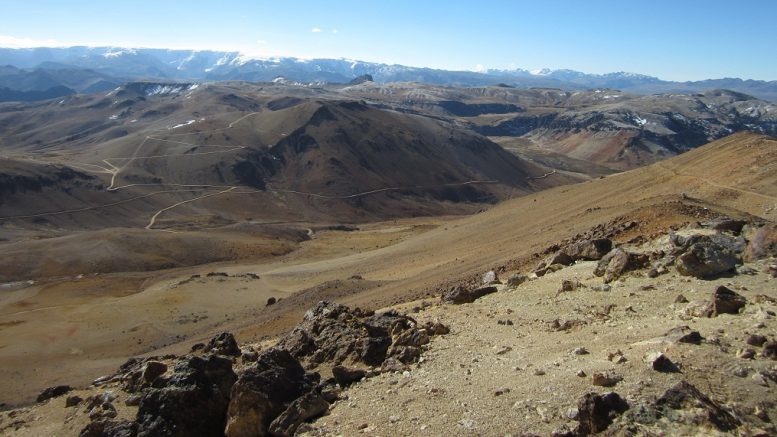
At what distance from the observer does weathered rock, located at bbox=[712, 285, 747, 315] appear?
12234mm

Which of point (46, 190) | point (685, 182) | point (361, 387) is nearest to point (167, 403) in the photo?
point (361, 387)

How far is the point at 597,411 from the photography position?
28.8ft

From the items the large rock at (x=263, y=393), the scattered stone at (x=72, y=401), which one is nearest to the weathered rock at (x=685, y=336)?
the large rock at (x=263, y=393)

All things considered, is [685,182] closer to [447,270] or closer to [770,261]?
[447,270]

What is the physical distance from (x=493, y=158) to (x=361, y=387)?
126 meters

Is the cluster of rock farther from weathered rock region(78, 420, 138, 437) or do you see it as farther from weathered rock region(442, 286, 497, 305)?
weathered rock region(442, 286, 497, 305)

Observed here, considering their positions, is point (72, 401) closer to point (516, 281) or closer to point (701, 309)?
point (516, 281)

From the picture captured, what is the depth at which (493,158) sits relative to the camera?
134250 millimetres

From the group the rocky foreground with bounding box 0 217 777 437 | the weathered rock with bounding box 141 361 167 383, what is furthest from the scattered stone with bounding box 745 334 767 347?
the weathered rock with bounding box 141 361 167 383

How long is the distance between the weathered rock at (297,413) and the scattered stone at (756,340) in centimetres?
752

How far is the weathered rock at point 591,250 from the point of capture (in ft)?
64.3

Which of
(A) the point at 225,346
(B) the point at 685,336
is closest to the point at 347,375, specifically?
(A) the point at 225,346

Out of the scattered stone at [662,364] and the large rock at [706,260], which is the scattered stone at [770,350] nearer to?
the scattered stone at [662,364]

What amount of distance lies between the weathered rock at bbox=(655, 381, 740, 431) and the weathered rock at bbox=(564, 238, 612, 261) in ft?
35.4
